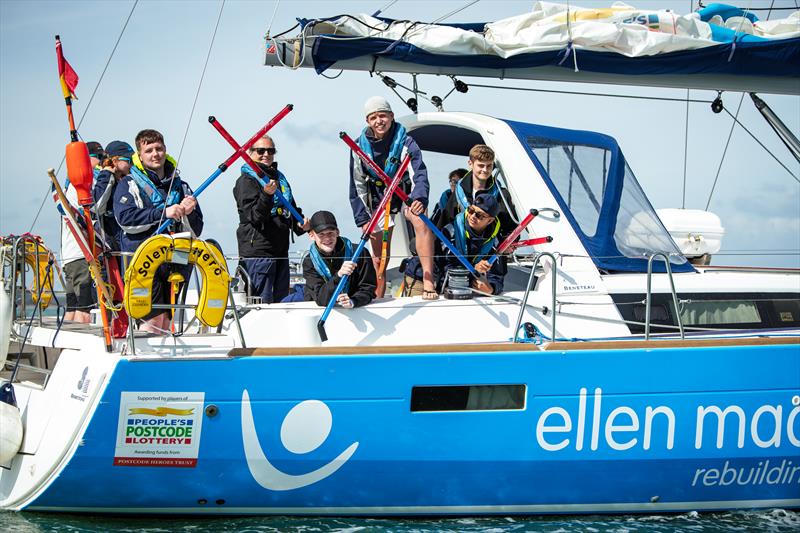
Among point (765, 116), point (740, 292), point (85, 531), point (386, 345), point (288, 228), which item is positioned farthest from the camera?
point (765, 116)

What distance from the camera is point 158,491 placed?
509 cm

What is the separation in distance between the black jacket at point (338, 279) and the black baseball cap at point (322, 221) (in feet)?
0.43

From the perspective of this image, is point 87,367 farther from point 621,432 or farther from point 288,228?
point 621,432

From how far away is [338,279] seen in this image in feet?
18.6

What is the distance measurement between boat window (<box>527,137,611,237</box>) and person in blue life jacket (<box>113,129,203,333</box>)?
7.90ft

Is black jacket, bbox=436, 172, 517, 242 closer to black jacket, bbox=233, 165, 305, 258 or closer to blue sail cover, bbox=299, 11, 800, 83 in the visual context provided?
blue sail cover, bbox=299, 11, 800, 83


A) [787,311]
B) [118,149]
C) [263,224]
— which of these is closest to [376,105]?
[263,224]

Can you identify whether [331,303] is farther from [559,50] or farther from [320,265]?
[559,50]

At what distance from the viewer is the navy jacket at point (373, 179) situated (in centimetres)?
609

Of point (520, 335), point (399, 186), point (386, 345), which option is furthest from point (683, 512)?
point (399, 186)

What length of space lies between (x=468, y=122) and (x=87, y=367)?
310 centimetres

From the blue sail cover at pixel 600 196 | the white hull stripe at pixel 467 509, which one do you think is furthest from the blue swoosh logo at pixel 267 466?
the blue sail cover at pixel 600 196

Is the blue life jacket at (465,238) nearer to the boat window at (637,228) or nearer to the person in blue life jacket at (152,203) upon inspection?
the boat window at (637,228)

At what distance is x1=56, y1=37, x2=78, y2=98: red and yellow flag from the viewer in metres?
5.14
